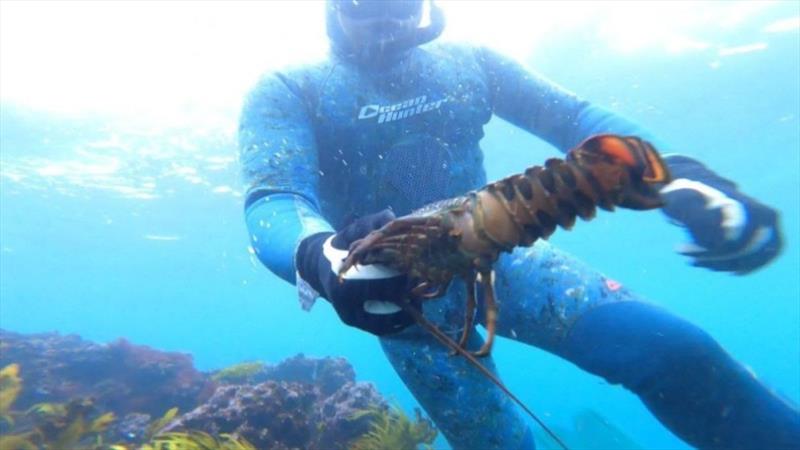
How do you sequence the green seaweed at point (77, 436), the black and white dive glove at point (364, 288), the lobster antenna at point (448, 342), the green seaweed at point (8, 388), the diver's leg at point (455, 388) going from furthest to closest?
the green seaweed at point (8, 388)
the green seaweed at point (77, 436)
the diver's leg at point (455, 388)
the black and white dive glove at point (364, 288)
the lobster antenna at point (448, 342)

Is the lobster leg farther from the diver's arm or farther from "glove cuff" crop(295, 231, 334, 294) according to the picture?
the diver's arm

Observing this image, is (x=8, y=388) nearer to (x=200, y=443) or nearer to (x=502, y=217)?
(x=200, y=443)

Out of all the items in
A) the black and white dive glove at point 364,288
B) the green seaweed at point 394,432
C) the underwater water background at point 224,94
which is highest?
the underwater water background at point 224,94

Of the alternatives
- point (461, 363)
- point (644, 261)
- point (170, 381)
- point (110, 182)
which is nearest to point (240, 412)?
point (461, 363)

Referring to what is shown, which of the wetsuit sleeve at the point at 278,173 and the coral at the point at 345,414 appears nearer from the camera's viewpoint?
the wetsuit sleeve at the point at 278,173

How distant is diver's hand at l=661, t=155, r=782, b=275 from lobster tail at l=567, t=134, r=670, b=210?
3.87 feet

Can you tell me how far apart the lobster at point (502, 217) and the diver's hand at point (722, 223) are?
124 cm

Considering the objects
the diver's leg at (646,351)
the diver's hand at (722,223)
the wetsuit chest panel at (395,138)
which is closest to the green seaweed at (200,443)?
the wetsuit chest panel at (395,138)

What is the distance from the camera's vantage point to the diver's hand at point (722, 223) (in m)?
2.87

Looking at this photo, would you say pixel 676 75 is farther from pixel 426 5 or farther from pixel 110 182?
pixel 110 182

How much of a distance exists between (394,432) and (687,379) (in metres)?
3.94

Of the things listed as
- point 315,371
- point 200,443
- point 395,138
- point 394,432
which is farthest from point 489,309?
point 315,371

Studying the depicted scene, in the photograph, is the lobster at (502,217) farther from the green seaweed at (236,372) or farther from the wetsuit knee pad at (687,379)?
the green seaweed at (236,372)

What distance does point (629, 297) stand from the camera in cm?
359
